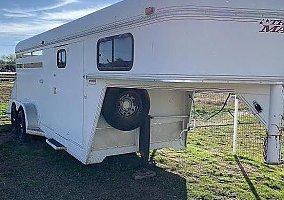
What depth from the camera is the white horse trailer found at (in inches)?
145

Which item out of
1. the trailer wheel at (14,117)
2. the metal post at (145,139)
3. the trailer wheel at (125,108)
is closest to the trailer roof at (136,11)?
the trailer wheel at (125,108)

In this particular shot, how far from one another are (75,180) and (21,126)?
3.07m

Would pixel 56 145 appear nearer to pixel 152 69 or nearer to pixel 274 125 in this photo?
pixel 152 69

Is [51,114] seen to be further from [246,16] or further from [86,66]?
[246,16]

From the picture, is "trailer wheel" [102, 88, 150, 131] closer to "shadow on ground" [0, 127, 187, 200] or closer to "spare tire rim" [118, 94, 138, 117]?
"spare tire rim" [118, 94, 138, 117]

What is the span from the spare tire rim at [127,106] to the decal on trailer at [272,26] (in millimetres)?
2296

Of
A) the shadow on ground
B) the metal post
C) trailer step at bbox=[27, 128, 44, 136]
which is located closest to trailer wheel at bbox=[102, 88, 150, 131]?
the metal post

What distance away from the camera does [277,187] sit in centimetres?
542

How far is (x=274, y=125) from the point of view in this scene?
147 inches

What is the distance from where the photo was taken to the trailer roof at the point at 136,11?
11.9ft

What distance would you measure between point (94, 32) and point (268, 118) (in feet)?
8.48

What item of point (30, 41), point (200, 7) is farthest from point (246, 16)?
point (30, 41)

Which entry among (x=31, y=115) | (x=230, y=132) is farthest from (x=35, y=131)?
(x=230, y=132)

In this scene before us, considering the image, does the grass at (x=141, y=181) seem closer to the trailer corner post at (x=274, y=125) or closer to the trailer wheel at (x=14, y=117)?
the trailer wheel at (x=14, y=117)
